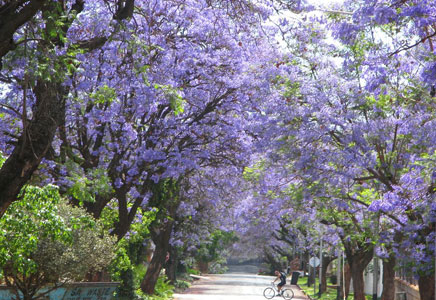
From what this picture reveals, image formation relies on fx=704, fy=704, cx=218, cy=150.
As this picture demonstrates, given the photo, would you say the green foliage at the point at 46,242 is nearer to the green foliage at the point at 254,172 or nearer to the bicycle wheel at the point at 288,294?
the green foliage at the point at 254,172

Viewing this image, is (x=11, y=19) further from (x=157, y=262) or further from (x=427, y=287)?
(x=157, y=262)

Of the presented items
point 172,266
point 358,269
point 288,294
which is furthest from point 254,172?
point 172,266

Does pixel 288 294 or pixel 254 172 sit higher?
pixel 254 172

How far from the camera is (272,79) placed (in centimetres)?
1900

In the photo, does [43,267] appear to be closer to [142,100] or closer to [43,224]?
[43,224]

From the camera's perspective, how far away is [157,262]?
104 ft

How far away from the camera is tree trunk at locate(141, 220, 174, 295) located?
1225 inches

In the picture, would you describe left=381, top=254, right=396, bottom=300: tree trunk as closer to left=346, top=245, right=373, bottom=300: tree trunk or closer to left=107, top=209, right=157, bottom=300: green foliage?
left=346, top=245, right=373, bottom=300: tree trunk

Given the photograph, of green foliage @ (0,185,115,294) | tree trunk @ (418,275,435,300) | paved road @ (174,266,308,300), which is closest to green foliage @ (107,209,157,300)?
green foliage @ (0,185,115,294)

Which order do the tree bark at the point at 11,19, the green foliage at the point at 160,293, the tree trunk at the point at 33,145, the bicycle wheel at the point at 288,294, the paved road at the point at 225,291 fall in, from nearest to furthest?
the tree bark at the point at 11,19 < the tree trunk at the point at 33,145 < the green foliage at the point at 160,293 < the paved road at the point at 225,291 < the bicycle wheel at the point at 288,294

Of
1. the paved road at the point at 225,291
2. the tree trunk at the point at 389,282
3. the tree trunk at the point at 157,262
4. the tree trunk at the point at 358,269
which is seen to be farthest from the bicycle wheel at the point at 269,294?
the tree trunk at the point at 389,282

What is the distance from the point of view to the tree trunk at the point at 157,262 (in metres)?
31.1

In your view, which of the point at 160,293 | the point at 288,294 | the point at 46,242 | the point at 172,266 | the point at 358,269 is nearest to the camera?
the point at 46,242

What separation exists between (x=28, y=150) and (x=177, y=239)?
34.1 meters
